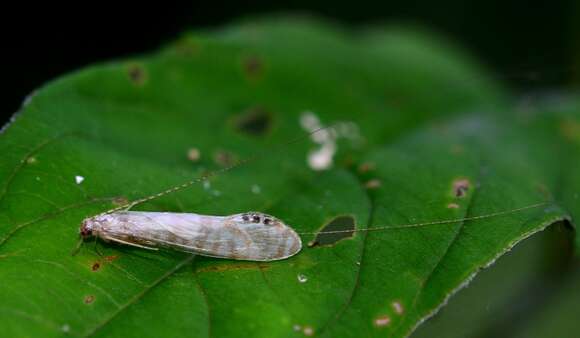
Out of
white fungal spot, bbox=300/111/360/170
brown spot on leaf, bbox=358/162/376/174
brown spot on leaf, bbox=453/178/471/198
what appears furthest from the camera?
white fungal spot, bbox=300/111/360/170

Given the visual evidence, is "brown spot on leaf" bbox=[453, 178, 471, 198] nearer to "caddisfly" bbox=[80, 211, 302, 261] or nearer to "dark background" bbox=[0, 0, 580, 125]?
"caddisfly" bbox=[80, 211, 302, 261]

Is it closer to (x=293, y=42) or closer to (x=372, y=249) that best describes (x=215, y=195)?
(x=372, y=249)

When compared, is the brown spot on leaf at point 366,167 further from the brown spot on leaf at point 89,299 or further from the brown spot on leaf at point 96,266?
the brown spot on leaf at point 89,299

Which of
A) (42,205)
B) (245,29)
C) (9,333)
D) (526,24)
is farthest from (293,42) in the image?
(526,24)

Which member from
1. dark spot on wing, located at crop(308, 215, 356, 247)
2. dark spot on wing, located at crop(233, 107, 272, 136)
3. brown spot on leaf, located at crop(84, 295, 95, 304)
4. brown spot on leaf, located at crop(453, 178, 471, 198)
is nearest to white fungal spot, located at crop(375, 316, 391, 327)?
dark spot on wing, located at crop(308, 215, 356, 247)

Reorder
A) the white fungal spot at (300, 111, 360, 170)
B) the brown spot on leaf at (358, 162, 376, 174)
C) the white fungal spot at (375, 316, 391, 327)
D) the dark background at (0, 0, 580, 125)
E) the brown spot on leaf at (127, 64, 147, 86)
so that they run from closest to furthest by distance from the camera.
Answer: the white fungal spot at (375, 316, 391, 327) → the brown spot on leaf at (358, 162, 376, 174) → the brown spot on leaf at (127, 64, 147, 86) → the white fungal spot at (300, 111, 360, 170) → the dark background at (0, 0, 580, 125)

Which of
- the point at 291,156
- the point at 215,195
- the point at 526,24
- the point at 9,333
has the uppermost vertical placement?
the point at 9,333

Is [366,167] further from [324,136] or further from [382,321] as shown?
[382,321]

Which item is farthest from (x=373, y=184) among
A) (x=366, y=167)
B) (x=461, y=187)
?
(x=461, y=187)
